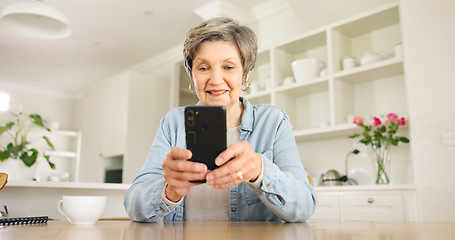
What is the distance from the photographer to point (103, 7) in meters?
3.88

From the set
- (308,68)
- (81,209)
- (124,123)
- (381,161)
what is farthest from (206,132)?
(124,123)

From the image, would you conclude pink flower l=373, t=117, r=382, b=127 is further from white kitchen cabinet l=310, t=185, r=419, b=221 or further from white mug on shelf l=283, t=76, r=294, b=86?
white mug on shelf l=283, t=76, r=294, b=86

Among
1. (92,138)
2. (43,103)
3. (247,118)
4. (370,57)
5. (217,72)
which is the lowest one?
(247,118)

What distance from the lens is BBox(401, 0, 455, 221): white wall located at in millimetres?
2332

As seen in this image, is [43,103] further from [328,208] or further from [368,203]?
[368,203]

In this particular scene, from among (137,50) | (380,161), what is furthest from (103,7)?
(380,161)

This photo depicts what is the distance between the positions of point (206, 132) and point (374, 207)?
2.11 meters

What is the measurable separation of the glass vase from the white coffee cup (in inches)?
89.3

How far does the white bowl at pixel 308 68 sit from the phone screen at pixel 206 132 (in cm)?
255

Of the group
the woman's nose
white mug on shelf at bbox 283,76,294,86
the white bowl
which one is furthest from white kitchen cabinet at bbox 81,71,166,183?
the woman's nose

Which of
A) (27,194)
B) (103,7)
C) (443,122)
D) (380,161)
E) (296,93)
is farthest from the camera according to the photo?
(103,7)

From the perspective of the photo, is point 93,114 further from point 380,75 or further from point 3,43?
point 380,75

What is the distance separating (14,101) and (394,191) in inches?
235

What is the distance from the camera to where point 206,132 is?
69cm
